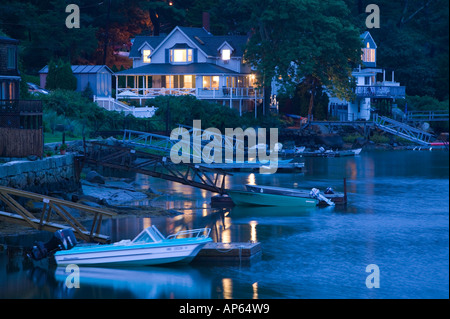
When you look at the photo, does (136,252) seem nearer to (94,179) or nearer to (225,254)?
(225,254)

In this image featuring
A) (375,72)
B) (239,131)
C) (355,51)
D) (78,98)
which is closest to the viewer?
(78,98)

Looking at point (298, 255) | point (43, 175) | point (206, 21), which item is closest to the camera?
point (298, 255)

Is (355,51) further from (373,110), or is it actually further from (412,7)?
(412,7)

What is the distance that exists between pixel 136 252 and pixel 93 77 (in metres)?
51.3

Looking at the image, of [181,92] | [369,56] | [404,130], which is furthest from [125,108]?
Result: [369,56]

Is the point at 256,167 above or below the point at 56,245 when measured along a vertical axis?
above

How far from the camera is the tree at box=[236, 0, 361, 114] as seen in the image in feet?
234

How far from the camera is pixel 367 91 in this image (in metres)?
80.4

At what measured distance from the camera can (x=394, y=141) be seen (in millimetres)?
75312

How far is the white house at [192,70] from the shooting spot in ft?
249

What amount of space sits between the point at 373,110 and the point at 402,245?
55.2 metres

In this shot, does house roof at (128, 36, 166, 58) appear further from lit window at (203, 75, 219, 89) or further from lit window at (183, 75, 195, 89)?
lit window at (203, 75, 219, 89)

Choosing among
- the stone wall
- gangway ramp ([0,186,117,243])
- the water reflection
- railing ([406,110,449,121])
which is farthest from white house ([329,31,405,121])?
the water reflection
